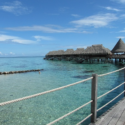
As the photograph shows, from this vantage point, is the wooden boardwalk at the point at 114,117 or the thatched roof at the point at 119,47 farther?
the thatched roof at the point at 119,47

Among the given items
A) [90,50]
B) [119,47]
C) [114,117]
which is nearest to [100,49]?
[90,50]

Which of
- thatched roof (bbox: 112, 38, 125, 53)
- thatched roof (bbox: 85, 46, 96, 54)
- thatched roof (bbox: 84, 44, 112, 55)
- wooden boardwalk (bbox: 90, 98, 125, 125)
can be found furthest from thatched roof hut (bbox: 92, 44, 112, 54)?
wooden boardwalk (bbox: 90, 98, 125, 125)

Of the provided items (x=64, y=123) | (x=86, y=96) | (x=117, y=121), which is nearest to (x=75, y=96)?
(x=86, y=96)

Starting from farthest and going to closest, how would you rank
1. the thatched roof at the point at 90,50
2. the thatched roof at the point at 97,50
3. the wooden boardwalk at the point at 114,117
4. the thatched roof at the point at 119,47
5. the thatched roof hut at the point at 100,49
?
the thatched roof at the point at 90,50 → the thatched roof at the point at 97,50 → the thatched roof hut at the point at 100,49 → the thatched roof at the point at 119,47 → the wooden boardwalk at the point at 114,117

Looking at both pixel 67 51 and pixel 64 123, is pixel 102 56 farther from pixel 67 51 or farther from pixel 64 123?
pixel 64 123

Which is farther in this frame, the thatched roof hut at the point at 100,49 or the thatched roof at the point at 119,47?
the thatched roof hut at the point at 100,49

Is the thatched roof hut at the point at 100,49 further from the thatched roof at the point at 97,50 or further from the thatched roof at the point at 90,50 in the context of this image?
the thatched roof at the point at 90,50

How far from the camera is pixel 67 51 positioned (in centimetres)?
5841

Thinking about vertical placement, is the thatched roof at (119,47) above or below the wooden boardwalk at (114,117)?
above

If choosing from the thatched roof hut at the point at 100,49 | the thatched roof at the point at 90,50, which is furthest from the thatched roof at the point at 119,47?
the thatched roof at the point at 90,50

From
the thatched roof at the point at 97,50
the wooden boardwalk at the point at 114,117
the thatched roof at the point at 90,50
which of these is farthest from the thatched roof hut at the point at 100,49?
Answer: the wooden boardwalk at the point at 114,117

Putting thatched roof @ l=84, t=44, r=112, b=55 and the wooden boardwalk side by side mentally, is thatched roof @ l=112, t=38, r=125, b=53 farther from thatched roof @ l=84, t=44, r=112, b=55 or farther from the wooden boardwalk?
the wooden boardwalk

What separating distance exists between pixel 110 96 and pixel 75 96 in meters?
2.05

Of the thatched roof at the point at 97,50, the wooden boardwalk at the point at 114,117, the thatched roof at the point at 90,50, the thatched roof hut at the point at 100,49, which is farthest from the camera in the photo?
the thatched roof at the point at 90,50
